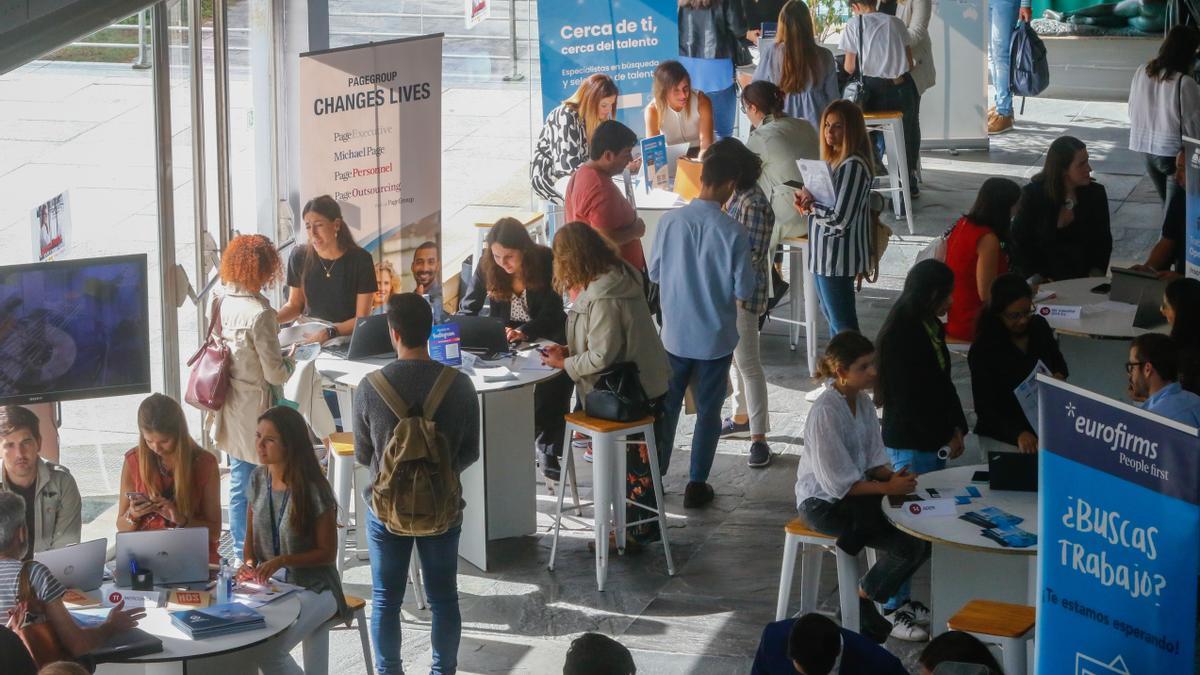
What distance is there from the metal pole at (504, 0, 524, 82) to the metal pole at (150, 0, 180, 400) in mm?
4711

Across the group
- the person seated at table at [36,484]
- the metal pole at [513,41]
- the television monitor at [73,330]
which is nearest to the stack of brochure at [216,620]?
the person seated at table at [36,484]

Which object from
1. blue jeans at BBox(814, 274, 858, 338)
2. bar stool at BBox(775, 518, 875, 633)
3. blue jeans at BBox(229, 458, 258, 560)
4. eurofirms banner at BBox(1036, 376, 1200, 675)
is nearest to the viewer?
eurofirms banner at BBox(1036, 376, 1200, 675)

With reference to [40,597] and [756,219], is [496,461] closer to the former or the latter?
[756,219]

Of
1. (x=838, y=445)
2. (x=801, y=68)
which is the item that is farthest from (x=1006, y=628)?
(x=801, y=68)

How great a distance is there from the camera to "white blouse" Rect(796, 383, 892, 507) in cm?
610

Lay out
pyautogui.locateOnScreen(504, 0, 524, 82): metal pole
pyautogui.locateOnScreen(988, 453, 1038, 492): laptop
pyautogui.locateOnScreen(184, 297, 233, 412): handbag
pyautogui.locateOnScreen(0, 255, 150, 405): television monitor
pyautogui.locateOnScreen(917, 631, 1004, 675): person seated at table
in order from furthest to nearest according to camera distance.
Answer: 1. pyautogui.locateOnScreen(504, 0, 524, 82): metal pole
2. pyautogui.locateOnScreen(184, 297, 233, 412): handbag
3. pyautogui.locateOnScreen(0, 255, 150, 405): television monitor
4. pyautogui.locateOnScreen(988, 453, 1038, 492): laptop
5. pyautogui.locateOnScreen(917, 631, 1004, 675): person seated at table

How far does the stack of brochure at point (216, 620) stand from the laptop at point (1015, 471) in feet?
8.88

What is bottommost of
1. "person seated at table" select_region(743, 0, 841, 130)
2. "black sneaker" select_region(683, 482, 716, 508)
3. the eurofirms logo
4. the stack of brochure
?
"black sneaker" select_region(683, 482, 716, 508)

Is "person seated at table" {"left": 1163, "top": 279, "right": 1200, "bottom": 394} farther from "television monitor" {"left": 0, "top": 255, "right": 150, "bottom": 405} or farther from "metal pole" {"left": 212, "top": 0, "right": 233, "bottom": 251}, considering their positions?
"metal pole" {"left": 212, "top": 0, "right": 233, "bottom": 251}

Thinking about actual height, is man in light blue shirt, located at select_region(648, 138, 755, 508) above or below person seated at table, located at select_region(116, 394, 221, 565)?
above

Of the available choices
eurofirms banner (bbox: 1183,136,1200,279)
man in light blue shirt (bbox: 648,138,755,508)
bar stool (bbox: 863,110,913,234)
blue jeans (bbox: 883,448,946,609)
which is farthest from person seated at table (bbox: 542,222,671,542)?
bar stool (bbox: 863,110,913,234)

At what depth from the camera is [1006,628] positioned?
5.38m

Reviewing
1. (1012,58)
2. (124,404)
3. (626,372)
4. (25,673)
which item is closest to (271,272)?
(626,372)

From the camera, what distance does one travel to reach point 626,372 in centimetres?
705
